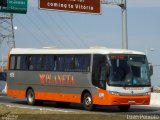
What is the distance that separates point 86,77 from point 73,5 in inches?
521

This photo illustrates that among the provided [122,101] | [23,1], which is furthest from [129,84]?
[23,1]

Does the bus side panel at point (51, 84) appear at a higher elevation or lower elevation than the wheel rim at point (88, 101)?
higher

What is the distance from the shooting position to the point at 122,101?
25.8 m

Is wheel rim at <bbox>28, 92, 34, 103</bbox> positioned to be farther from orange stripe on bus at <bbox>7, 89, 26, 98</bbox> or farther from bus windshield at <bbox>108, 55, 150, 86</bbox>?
bus windshield at <bbox>108, 55, 150, 86</bbox>

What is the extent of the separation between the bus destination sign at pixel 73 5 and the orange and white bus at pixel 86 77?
729 cm

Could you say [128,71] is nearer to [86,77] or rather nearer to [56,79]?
[86,77]

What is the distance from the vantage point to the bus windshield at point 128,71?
25938mm

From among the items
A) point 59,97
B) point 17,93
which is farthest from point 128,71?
point 17,93

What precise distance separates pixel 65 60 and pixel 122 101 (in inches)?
170

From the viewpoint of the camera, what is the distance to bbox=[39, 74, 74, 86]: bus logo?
92.8 ft

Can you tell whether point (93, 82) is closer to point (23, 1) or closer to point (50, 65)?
point (50, 65)

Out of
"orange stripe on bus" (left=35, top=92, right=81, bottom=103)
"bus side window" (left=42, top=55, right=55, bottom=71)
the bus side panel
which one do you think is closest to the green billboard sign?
the bus side panel

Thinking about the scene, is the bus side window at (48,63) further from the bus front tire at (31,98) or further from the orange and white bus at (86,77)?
the bus front tire at (31,98)

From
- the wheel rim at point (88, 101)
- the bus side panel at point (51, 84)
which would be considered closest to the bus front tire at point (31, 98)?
the bus side panel at point (51, 84)
